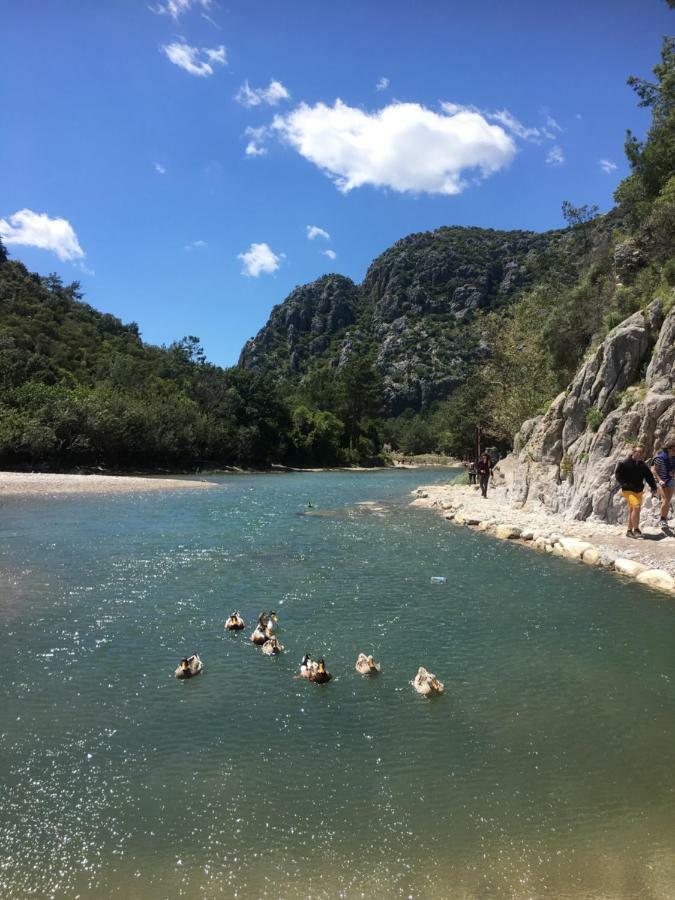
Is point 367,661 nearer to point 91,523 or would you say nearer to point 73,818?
point 73,818

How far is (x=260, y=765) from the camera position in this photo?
6598 millimetres

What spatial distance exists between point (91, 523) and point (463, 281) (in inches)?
7207

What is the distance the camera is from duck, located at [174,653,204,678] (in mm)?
8883

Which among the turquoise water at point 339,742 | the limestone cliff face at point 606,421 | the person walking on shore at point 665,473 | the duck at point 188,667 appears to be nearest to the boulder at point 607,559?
the turquoise water at point 339,742

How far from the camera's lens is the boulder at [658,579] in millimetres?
13566

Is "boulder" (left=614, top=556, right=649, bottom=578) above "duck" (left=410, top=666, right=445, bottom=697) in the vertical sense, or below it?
above

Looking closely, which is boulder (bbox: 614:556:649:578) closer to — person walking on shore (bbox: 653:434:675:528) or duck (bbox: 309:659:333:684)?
person walking on shore (bbox: 653:434:675:528)

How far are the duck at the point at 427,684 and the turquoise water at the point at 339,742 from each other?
20cm

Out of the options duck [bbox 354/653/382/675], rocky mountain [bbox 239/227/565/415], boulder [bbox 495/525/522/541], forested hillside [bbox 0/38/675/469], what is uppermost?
rocky mountain [bbox 239/227/565/415]

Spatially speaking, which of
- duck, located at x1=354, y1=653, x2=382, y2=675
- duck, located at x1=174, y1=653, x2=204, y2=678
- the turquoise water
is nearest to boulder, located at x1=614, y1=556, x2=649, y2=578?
the turquoise water

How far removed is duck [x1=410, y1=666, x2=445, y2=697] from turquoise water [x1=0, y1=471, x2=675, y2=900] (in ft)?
0.67

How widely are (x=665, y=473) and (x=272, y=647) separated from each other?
13.3 m

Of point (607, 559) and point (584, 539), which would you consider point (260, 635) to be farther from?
point (584, 539)

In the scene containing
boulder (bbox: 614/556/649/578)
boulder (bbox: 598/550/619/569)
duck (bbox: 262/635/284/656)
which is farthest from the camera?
boulder (bbox: 598/550/619/569)
